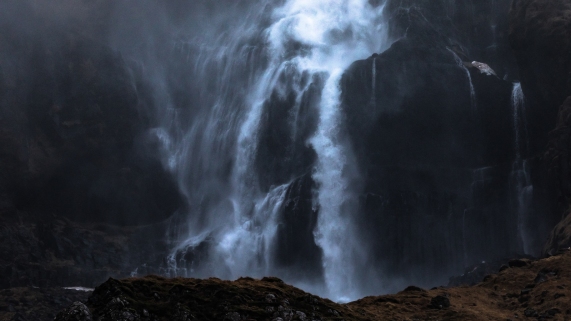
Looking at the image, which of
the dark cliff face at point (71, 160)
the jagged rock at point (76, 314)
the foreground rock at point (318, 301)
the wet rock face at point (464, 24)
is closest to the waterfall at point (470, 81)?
the wet rock face at point (464, 24)

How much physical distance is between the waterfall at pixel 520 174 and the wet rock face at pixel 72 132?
5337cm

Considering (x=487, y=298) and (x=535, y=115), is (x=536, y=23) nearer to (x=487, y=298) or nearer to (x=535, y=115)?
(x=535, y=115)

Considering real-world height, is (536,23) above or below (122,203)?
above

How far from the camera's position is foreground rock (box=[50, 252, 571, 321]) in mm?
57094

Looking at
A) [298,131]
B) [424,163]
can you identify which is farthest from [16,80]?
[424,163]

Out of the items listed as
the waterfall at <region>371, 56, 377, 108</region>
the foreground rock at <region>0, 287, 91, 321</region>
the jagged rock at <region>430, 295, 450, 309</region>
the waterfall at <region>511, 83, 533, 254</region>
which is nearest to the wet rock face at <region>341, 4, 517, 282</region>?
the waterfall at <region>371, 56, 377, 108</region>

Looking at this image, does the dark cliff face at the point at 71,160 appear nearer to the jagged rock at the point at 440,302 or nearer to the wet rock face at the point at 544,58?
the wet rock face at the point at 544,58

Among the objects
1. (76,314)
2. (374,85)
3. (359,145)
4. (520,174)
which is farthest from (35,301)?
(76,314)

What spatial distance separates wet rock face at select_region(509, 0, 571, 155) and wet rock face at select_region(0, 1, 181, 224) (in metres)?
57.2

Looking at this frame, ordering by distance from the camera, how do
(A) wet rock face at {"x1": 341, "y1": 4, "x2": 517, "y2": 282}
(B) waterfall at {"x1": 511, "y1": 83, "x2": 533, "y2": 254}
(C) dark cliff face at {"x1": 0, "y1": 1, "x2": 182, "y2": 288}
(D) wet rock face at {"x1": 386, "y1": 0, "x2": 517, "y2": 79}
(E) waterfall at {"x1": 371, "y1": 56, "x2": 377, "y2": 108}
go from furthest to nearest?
(D) wet rock face at {"x1": 386, "y1": 0, "x2": 517, "y2": 79}
(C) dark cliff face at {"x1": 0, "y1": 1, "x2": 182, "y2": 288}
(E) waterfall at {"x1": 371, "y1": 56, "x2": 377, "y2": 108}
(A) wet rock face at {"x1": 341, "y1": 4, "x2": 517, "y2": 282}
(B) waterfall at {"x1": 511, "y1": 83, "x2": 533, "y2": 254}

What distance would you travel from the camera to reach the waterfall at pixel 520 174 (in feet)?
387

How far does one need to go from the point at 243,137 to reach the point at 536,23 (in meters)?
47.0

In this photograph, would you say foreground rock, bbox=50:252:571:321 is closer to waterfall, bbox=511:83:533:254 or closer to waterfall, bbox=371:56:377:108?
waterfall, bbox=511:83:533:254

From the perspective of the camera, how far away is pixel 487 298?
78.0 m
